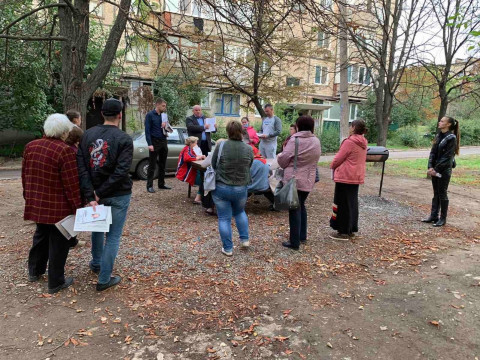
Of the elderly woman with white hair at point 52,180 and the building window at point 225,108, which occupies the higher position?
the building window at point 225,108

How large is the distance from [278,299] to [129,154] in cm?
205

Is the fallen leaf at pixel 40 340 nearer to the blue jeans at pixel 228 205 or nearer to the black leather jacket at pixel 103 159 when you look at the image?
the black leather jacket at pixel 103 159

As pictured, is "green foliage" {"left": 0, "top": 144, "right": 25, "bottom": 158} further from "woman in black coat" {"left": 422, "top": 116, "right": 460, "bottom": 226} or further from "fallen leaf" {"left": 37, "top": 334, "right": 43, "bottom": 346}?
"woman in black coat" {"left": 422, "top": 116, "right": 460, "bottom": 226}

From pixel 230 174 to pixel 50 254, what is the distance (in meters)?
2.10

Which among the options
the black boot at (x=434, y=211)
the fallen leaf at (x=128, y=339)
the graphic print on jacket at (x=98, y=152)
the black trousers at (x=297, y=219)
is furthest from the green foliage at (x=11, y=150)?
the black boot at (x=434, y=211)

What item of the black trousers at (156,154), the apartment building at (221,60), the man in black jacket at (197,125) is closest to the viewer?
the apartment building at (221,60)

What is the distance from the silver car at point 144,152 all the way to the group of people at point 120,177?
352 centimetres

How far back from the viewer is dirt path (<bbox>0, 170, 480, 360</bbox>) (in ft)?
9.27

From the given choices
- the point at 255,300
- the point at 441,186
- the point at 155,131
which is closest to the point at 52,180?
the point at 255,300

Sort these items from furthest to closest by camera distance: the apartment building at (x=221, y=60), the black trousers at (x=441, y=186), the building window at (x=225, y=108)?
the building window at (x=225, y=108)
the apartment building at (x=221, y=60)
the black trousers at (x=441, y=186)

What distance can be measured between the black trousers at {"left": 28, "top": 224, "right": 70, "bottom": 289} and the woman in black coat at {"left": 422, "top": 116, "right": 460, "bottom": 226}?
567 cm

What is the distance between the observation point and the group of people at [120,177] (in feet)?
10.8

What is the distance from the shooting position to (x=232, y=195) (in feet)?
14.4

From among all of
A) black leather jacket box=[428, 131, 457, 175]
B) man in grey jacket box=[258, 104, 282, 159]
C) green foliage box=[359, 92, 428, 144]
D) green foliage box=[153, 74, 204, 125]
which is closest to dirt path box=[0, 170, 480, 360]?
black leather jacket box=[428, 131, 457, 175]
